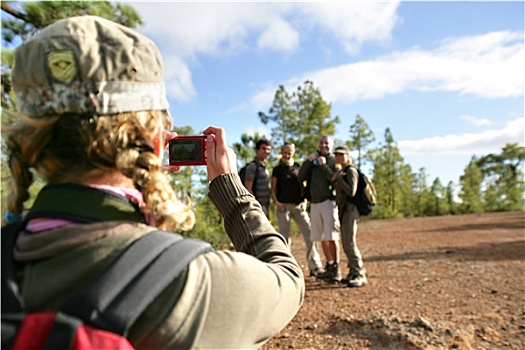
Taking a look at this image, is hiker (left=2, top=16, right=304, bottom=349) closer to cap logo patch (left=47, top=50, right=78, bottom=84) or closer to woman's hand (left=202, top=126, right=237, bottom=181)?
cap logo patch (left=47, top=50, right=78, bottom=84)

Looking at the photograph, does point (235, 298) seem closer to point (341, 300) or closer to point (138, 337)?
point (138, 337)

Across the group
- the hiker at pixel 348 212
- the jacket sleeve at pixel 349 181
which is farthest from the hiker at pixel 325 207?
the jacket sleeve at pixel 349 181

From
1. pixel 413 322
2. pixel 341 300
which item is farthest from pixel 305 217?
pixel 413 322

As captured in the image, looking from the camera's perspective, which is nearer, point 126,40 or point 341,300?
point 126,40

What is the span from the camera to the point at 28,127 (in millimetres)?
935

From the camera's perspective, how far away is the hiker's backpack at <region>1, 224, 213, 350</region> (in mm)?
727

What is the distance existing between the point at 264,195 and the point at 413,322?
306 cm

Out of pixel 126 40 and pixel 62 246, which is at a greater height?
pixel 126 40

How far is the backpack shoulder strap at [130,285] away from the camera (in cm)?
75

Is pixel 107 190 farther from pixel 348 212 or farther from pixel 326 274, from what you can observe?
pixel 326 274

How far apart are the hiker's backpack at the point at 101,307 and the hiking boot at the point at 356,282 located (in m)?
5.63

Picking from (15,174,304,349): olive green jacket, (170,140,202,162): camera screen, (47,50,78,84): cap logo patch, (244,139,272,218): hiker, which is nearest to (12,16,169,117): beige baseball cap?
(47,50,78,84): cap logo patch

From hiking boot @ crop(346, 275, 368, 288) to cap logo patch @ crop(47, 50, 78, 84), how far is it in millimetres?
5720

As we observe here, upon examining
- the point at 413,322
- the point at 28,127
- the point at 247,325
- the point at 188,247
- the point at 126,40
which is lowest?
the point at 413,322
